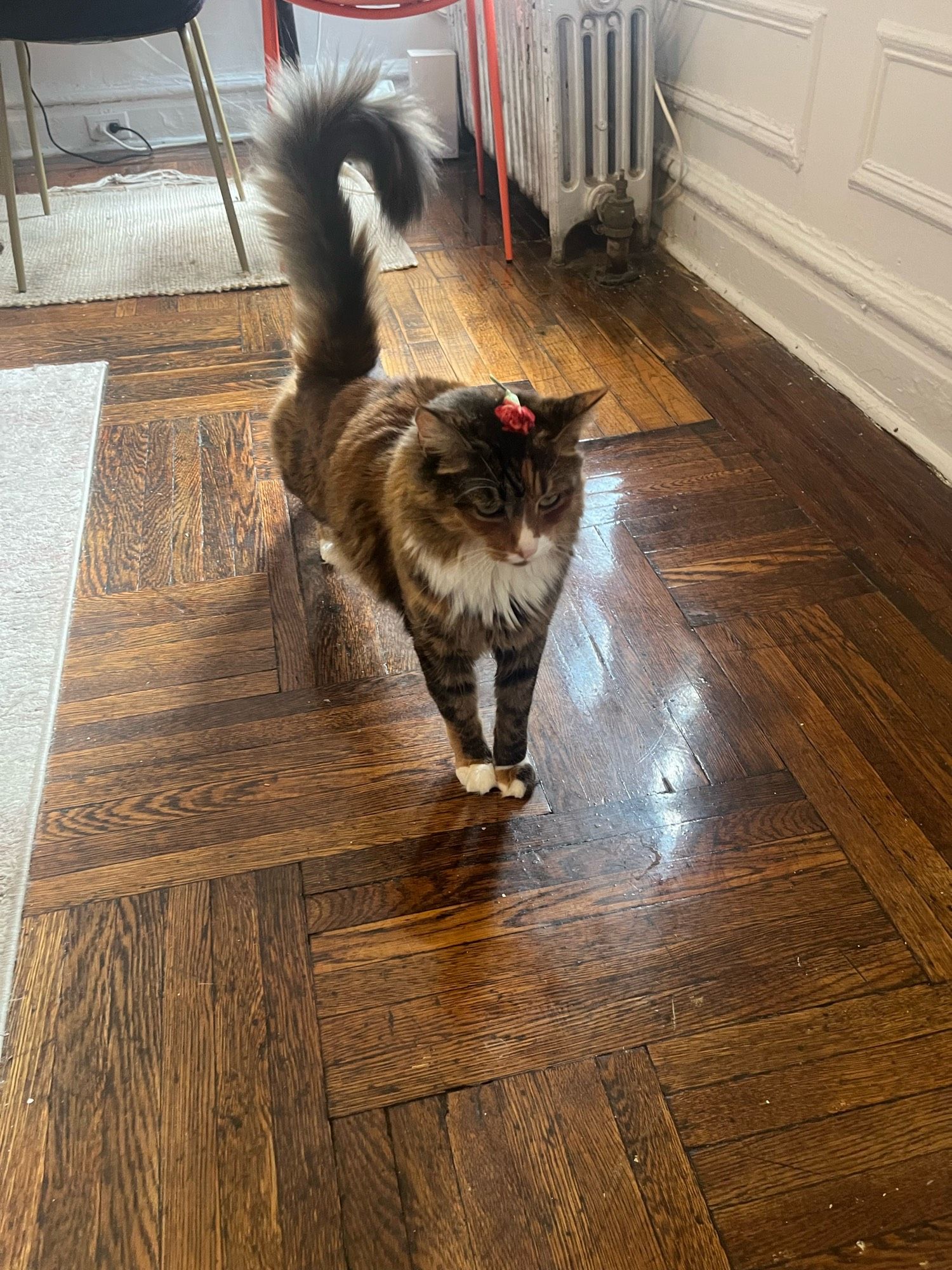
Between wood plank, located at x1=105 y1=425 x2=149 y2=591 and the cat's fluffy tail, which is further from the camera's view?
wood plank, located at x1=105 y1=425 x2=149 y2=591

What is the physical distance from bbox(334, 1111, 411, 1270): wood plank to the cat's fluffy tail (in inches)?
43.5

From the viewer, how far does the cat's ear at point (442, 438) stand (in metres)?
0.99

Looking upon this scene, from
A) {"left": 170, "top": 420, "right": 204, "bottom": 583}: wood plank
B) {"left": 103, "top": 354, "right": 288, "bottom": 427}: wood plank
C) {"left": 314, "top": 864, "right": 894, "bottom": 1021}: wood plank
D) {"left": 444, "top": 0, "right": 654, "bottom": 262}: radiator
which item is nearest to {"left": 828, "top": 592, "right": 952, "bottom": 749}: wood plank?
{"left": 314, "top": 864, "right": 894, "bottom": 1021}: wood plank

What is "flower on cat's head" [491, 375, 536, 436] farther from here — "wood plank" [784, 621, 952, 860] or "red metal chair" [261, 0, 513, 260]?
"red metal chair" [261, 0, 513, 260]

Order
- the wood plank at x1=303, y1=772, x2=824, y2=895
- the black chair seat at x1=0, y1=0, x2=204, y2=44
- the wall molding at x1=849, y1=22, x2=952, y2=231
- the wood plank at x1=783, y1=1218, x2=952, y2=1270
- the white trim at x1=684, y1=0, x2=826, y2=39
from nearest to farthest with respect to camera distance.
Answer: the wood plank at x1=783, y1=1218, x2=952, y2=1270
the wood plank at x1=303, y1=772, x2=824, y2=895
the wall molding at x1=849, y1=22, x2=952, y2=231
the white trim at x1=684, y1=0, x2=826, y2=39
the black chair seat at x1=0, y1=0, x2=204, y2=44

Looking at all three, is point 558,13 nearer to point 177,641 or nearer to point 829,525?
point 829,525

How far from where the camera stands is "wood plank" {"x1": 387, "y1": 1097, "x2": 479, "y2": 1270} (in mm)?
882

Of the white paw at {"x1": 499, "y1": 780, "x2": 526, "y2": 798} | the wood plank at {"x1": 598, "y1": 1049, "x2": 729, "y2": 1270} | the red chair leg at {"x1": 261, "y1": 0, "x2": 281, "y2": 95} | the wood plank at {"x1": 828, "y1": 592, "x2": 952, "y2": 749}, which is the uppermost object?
the red chair leg at {"x1": 261, "y1": 0, "x2": 281, "y2": 95}

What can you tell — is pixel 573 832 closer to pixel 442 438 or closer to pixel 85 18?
pixel 442 438

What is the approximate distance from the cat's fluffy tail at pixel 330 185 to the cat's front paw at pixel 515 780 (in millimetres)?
706

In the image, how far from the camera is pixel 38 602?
1.65m

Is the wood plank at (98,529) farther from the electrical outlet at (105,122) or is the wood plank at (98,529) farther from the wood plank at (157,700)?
the electrical outlet at (105,122)

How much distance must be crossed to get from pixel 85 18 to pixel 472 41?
124 centimetres

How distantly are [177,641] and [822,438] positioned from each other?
1.41 metres
